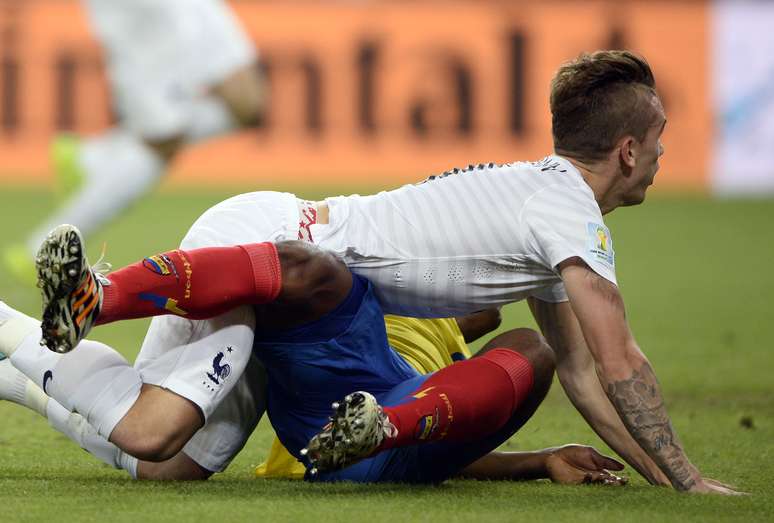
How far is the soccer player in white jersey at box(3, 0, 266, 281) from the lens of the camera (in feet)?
21.2

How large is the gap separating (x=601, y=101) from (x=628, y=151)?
13 cm

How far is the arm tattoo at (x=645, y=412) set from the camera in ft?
9.80

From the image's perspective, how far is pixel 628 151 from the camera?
3211 mm

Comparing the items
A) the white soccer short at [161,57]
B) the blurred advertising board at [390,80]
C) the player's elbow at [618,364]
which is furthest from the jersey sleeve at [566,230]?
the blurred advertising board at [390,80]

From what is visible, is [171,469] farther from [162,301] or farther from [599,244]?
[599,244]

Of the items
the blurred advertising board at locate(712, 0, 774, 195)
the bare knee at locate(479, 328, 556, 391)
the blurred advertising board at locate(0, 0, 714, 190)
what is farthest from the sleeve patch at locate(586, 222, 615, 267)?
the blurred advertising board at locate(712, 0, 774, 195)

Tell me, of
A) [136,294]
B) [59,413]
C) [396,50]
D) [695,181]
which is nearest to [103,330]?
[59,413]

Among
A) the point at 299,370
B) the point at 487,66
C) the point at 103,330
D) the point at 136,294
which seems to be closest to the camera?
the point at 136,294

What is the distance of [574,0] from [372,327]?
10905 mm

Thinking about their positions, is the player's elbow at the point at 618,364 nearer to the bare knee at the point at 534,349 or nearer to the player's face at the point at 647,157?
the bare knee at the point at 534,349

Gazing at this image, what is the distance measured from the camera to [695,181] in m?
13.8

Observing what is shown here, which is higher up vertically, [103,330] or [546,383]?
[546,383]

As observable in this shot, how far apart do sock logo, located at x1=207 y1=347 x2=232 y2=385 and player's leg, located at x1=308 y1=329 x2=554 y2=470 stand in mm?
338

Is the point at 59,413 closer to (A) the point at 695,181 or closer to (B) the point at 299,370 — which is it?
(B) the point at 299,370
